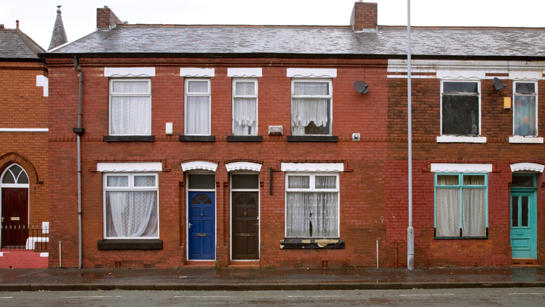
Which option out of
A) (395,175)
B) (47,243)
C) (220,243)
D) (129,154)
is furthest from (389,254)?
(47,243)

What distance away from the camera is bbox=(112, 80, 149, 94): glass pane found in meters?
15.1

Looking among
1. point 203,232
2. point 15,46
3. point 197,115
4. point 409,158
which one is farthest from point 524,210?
point 15,46

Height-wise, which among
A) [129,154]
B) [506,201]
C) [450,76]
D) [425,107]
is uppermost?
[450,76]

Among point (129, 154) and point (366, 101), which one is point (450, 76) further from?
point (129, 154)

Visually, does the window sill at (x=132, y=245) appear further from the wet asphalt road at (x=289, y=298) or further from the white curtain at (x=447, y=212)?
the white curtain at (x=447, y=212)

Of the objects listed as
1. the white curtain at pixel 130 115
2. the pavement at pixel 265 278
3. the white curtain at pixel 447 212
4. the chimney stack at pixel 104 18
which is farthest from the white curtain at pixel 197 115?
the white curtain at pixel 447 212

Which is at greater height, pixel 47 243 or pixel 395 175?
pixel 395 175

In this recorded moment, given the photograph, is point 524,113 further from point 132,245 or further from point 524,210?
point 132,245

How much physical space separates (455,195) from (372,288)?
14.6 feet

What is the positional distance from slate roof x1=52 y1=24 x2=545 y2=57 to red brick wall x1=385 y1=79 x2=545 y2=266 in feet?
4.04

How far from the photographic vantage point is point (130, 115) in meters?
15.1

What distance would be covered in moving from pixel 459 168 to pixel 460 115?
158 centimetres

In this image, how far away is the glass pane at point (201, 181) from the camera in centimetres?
1530

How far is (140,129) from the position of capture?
15.1 m
